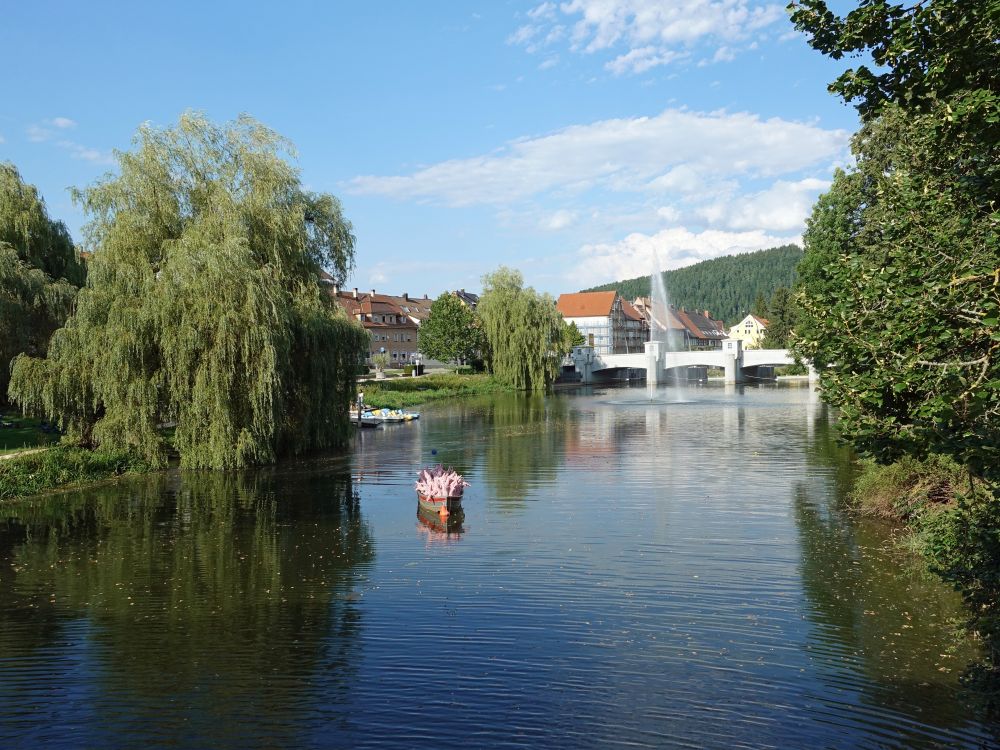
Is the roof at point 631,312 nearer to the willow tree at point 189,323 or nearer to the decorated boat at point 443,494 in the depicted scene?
the willow tree at point 189,323

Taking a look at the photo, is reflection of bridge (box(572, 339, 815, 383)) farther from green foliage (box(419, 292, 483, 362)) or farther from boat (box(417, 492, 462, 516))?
boat (box(417, 492, 462, 516))

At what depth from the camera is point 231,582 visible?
16.3 meters

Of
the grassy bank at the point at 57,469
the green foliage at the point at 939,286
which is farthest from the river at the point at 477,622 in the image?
the green foliage at the point at 939,286

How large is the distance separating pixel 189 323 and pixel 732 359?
233ft

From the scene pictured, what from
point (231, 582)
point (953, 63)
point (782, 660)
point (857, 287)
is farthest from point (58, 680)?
point (953, 63)

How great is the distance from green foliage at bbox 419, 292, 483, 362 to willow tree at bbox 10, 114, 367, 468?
52073 mm

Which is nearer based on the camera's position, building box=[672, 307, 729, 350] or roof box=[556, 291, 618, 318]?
roof box=[556, 291, 618, 318]

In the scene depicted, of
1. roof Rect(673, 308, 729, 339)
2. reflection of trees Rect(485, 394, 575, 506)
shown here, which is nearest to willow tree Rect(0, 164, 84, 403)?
reflection of trees Rect(485, 394, 575, 506)

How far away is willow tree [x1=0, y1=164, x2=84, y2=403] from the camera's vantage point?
101ft

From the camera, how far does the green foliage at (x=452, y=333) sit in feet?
274

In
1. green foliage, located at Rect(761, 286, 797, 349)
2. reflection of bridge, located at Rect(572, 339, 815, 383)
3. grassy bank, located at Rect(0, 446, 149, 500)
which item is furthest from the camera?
green foliage, located at Rect(761, 286, 797, 349)

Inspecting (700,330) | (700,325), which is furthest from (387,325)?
(700,325)

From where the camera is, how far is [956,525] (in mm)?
12453

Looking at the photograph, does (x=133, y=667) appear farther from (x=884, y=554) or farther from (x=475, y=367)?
A: (x=475, y=367)
